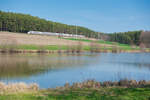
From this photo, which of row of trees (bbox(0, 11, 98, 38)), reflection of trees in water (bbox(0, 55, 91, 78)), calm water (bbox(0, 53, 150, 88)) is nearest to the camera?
calm water (bbox(0, 53, 150, 88))

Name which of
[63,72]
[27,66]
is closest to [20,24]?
[27,66]

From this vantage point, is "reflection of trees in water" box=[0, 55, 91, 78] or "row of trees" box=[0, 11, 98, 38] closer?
"reflection of trees in water" box=[0, 55, 91, 78]

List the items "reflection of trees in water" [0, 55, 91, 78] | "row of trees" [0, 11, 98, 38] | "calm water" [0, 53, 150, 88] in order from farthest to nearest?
"row of trees" [0, 11, 98, 38], "reflection of trees in water" [0, 55, 91, 78], "calm water" [0, 53, 150, 88]

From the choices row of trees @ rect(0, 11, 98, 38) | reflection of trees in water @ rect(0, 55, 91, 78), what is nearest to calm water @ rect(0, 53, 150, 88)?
reflection of trees in water @ rect(0, 55, 91, 78)

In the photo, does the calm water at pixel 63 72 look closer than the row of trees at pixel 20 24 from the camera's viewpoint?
Yes

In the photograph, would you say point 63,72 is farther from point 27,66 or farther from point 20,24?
point 20,24

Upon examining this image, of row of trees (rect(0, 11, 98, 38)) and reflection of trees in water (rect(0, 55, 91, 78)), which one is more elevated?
row of trees (rect(0, 11, 98, 38))

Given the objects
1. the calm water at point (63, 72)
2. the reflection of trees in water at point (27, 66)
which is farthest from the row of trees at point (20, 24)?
the calm water at point (63, 72)

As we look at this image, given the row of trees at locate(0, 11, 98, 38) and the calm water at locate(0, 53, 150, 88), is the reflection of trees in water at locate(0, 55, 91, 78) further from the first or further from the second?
the row of trees at locate(0, 11, 98, 38)

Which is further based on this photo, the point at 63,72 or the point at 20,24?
the point at 20,24

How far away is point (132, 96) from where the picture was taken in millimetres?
7336

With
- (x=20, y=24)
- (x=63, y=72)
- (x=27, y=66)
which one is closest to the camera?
(x=63, y=72)

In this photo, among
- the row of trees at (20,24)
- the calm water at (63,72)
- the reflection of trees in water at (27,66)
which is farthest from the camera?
the row of trees at (20,24)

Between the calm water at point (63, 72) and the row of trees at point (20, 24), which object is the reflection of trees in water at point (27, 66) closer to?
the calm water at point (63, 72)
